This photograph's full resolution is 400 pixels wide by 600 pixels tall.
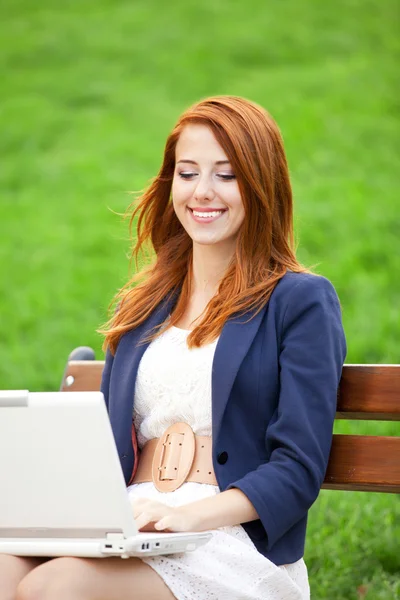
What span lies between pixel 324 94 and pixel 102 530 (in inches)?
233

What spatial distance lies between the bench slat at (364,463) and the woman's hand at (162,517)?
2.04ft

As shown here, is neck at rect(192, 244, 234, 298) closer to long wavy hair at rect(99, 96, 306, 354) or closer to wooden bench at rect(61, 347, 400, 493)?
long wavy hair at rect(99, 96, 306, 354)

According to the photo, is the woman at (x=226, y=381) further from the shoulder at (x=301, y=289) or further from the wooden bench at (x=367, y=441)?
the wooden bench at (x=367, y=441)

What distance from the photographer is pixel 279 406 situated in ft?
9.43

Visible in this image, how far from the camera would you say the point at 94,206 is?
730cm

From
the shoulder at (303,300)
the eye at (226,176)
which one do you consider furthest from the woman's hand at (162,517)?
the eye at (226,176)

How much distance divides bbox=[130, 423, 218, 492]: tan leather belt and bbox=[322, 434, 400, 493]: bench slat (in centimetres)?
40

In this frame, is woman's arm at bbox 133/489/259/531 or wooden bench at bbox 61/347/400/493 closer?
woman's arm at bbox 133/489/259/531

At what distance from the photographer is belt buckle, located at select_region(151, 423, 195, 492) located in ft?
9.64

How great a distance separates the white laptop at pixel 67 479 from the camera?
2.35 meters

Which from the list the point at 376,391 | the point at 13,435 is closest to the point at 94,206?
the point at 376,391

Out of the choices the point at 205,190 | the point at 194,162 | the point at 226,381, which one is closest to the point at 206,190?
the point at 205,190

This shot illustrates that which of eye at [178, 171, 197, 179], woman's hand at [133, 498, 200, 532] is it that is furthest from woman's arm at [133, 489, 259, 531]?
eye at [178, 171, 197, 179]

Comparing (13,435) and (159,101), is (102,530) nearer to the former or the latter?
(13,435)
